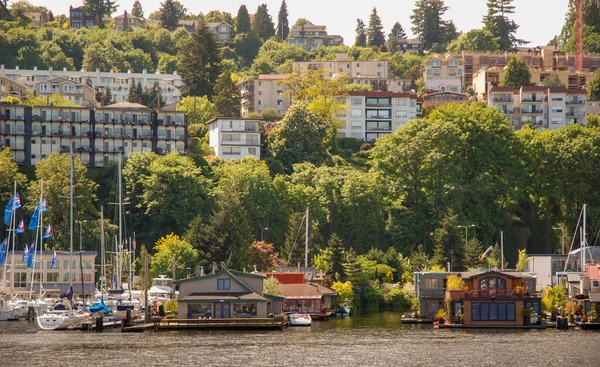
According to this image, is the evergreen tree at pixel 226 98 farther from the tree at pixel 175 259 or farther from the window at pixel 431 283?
the window at pixel 431 283

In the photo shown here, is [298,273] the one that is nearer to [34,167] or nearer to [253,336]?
[253,336]

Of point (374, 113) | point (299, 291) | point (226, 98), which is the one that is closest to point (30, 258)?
point (299, 291)

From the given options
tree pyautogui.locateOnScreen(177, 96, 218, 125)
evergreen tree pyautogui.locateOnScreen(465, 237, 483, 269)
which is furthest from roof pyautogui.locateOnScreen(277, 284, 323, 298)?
tree pyautogui.locateOnScreen(177, 96, 218, 125)

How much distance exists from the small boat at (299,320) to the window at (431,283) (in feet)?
37.8

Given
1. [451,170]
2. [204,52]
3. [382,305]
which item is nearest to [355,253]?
[382,305]

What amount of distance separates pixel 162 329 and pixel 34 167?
2534 inches

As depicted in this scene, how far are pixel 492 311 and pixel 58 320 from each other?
1515 inches

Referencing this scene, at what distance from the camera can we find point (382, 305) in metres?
136

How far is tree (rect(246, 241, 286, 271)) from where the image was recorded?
134 metres

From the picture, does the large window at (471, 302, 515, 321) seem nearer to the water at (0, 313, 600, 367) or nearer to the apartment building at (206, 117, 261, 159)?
the water at (0, 313, 600, 367)

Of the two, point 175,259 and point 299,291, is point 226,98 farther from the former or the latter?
point 299,291

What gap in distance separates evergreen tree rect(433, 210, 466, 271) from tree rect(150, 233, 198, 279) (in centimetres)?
2858

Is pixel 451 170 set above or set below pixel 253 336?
above

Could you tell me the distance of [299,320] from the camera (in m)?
107
